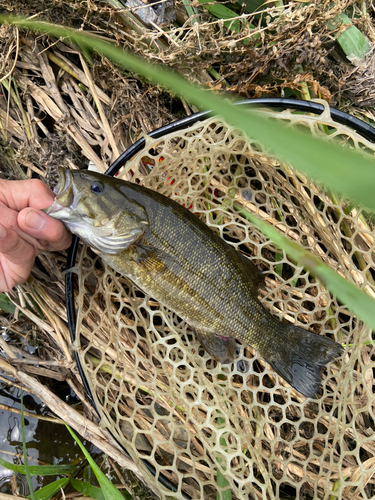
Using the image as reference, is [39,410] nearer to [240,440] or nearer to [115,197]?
[240,440]

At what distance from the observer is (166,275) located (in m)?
2.27

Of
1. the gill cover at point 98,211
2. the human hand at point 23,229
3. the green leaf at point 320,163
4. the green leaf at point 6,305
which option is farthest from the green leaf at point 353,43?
the green leaf at point 6,305

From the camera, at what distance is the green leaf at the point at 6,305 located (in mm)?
2753

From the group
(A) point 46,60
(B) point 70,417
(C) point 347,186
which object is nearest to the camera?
(C) point 347,186

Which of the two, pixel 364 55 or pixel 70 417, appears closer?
pixel 70 417

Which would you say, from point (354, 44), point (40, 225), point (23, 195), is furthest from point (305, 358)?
point (354, 44)

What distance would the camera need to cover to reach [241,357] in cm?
267

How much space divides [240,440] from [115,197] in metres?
1.76

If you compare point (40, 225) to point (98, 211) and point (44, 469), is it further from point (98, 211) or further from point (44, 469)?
point (44, 469)

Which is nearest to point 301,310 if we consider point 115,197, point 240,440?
point 240,440

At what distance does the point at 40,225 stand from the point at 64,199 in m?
0.21

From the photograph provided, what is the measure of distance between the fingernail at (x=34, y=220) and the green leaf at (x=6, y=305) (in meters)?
0.96

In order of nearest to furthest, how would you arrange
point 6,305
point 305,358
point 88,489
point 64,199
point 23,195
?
point 64,199 < point 23,195 < point 305,358 < point 88,489 < point 6,305

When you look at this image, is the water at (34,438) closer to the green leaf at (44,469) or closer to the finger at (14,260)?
the green leaf at (44,469)
